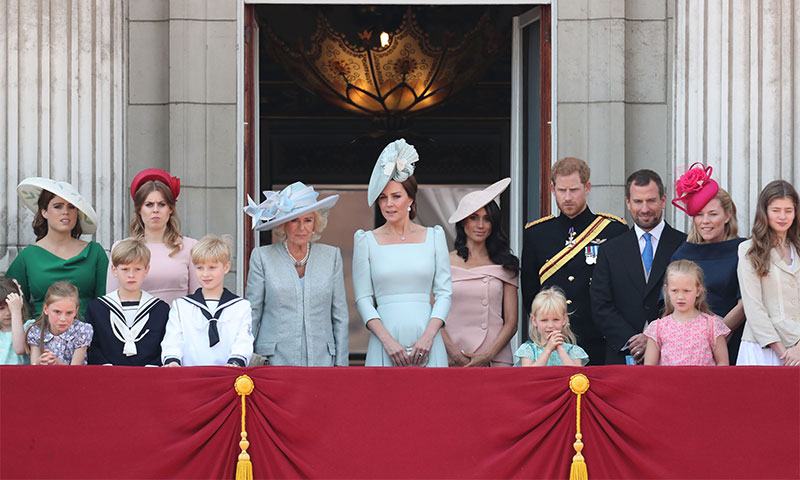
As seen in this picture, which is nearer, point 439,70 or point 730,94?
point 730,94

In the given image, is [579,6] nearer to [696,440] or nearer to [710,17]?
[710,17]

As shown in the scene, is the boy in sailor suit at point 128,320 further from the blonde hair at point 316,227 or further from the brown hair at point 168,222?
the blonde hair at point 316,227

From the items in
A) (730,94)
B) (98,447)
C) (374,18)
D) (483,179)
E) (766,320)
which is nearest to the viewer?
(98,447)

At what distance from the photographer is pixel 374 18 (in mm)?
11922

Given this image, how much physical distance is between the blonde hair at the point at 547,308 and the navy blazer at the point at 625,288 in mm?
311

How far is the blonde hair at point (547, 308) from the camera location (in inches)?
237

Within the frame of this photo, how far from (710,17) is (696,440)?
3.77m

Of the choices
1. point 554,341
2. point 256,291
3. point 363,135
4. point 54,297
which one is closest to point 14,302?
point 54,297

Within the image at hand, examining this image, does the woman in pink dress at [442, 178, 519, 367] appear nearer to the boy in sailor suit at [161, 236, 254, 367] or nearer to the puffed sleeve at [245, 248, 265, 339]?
the puffed sleeve at [245, 248, 265, 339]

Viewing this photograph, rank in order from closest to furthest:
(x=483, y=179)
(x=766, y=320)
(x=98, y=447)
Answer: (x=98, y=447) < (x=766, y=320) < (x=483, y=179)

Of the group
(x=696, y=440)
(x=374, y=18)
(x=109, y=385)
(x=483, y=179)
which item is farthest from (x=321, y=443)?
(x=483, y=179)

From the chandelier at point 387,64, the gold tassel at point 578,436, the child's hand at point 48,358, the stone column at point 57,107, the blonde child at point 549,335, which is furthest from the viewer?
the chandelier at point 387,64

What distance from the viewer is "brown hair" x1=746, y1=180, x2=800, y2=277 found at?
19.6 ft

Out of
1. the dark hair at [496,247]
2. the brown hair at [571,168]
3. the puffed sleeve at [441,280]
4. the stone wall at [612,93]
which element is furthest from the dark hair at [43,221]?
the stone wall at [612,93]
